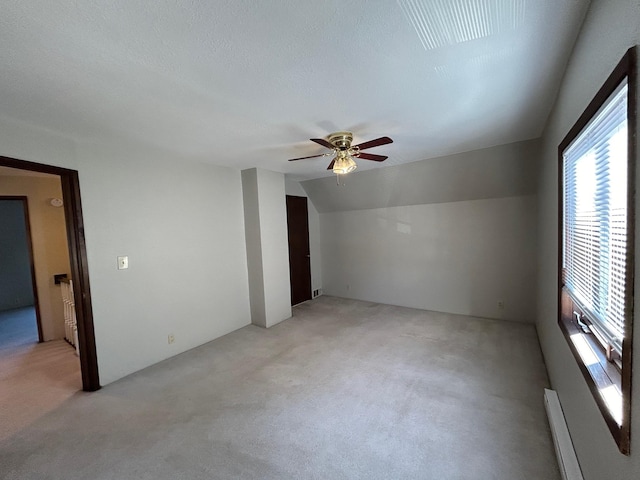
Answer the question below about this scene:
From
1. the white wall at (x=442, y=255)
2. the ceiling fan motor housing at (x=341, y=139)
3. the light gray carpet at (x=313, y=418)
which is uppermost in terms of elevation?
the ceiling fan motor housing at (x=341, y=139)

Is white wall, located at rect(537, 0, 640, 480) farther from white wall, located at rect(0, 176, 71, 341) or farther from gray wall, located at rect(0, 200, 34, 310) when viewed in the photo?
gray wall, located at rect(0, 200, 34, 310)

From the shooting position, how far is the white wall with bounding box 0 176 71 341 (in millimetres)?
3613

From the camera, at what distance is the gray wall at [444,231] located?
357cm

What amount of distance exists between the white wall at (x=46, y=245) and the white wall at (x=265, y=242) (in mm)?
2539

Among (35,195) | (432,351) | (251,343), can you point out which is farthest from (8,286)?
(432,351)

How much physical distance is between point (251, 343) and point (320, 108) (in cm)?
283

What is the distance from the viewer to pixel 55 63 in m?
1.34

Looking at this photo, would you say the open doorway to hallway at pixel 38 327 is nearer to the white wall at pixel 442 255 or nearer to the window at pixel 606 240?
the window at pixel 606 240

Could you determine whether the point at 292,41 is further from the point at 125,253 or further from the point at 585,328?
the point at 125,253

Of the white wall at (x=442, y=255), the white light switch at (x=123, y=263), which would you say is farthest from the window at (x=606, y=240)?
the white light switch at (x=123, y=263)

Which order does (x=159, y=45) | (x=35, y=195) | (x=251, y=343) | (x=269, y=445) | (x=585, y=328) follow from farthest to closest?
(x=35, y=195) → (x=251, y=343) → (x=269, y=445) → (x=585, y=328) → (x=159, y=45)

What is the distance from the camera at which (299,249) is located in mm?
5164

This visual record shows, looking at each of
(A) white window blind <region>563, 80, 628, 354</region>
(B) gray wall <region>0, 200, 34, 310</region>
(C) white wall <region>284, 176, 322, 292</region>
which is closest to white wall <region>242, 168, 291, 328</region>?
(C) white wall <region>284, 176, 322, 292</region>

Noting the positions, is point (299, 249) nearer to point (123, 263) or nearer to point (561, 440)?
point (123, 263)
